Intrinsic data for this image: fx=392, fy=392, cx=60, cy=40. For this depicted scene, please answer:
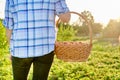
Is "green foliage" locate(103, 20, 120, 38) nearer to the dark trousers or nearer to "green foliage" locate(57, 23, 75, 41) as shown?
"green foliage" locate(57, 23, 75, 41)

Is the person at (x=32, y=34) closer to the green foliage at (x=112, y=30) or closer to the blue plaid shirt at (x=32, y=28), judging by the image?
the blue plaid shirt at (x=32, y=28)

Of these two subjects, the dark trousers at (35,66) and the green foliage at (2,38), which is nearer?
the dark trousers at (35,66)

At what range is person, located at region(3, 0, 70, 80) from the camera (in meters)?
2.79

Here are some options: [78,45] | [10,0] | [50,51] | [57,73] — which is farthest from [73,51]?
[57,73]

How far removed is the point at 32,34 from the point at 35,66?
0.89 feet

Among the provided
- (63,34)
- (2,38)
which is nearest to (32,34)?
(2,38)

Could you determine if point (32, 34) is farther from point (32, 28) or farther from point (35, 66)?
point (35, 66)

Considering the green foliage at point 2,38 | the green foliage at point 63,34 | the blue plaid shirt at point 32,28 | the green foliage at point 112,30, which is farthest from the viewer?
the green foliage at point 112,30

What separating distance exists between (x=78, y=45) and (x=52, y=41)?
0.61 m

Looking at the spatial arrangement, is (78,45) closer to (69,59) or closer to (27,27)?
(69,59)

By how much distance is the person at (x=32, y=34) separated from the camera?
9.17 feet

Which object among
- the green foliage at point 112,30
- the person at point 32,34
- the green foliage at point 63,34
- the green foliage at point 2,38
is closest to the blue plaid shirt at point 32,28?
the person at point 32,34

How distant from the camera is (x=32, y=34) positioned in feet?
9.16

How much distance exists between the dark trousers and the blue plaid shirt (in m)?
0.05
